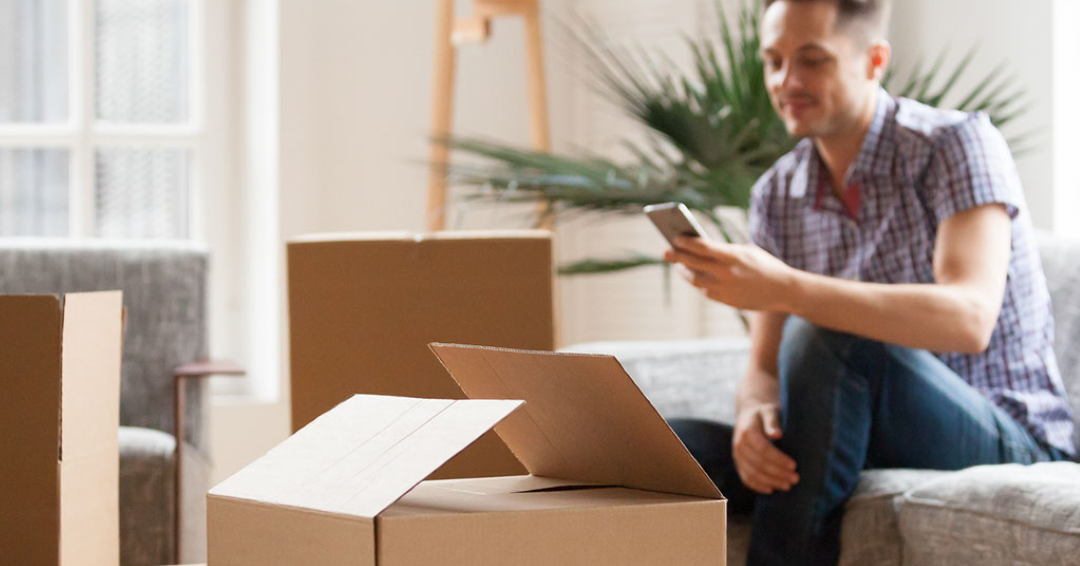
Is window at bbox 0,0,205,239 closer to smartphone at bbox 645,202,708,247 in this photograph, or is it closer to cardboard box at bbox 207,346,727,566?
smartphone at bbox 645,202,708,247

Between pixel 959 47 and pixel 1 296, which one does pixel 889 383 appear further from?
pixel 959 47

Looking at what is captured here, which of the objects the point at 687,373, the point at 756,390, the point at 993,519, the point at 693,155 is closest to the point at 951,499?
the point at 993,519

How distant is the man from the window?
215 centimetres

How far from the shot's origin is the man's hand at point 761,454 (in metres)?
1.43

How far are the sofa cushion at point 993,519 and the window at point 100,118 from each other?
8.56 ft

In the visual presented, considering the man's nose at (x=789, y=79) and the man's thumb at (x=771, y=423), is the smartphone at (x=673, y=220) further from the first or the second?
the man's nose at (x=789, y=79)

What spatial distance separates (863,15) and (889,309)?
1.68ft

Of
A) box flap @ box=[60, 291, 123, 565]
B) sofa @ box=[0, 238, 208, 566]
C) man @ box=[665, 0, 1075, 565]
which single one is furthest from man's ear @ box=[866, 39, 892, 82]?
sofa @ box=[0, 238, 208, 566]

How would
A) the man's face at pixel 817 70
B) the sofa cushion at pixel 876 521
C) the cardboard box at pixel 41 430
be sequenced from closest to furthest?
the cardboard box at pixel 41 430 → the sofa cushion at pixel 876 521 → the man's face at pixel 817 70

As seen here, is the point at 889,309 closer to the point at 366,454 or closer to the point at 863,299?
the point at 863,299

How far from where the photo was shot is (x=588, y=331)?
3523mm

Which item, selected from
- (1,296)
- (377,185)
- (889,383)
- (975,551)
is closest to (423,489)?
(1,296)

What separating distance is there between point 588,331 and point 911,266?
6.26 ft

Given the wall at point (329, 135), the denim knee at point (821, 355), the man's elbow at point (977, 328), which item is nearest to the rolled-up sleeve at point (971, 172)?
the man's elbow at point (977, 328)
